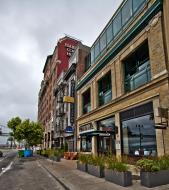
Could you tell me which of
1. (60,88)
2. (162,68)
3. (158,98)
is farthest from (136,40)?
(60,88)

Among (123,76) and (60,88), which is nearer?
(123,76)

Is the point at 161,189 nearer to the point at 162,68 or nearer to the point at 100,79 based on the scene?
the point at 162,68

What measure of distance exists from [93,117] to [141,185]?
14918 millimetres

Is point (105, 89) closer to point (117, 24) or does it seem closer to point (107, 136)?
point (107, 136)

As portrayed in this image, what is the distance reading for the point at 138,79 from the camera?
54.4 ft

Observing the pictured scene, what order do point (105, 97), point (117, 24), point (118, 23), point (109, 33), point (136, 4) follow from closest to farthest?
point (136, 4)
point (118, 23)
point (117, 24)
point (109, 33)
point (105, 97)

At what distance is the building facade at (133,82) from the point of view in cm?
1349

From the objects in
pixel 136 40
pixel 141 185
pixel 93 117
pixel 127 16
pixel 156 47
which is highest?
pixel 127 16

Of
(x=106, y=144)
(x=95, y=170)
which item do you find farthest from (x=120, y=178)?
(x=106, y=144)

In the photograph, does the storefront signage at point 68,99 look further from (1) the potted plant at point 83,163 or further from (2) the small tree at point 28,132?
(1) the potted plant at point 83,163

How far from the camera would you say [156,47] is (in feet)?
→ 46.3

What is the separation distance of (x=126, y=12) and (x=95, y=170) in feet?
44.7

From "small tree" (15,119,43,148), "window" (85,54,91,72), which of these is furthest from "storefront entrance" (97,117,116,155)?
"small tree" (15,119,43,148)

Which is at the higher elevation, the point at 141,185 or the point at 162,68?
the point at 162,68
